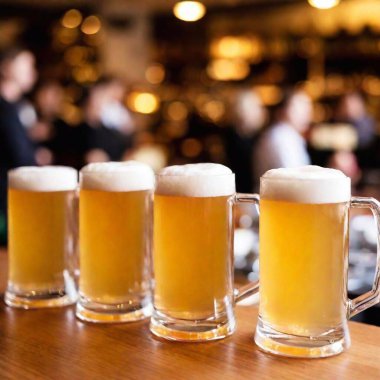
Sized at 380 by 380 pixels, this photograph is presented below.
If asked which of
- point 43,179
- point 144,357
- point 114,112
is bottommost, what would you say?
point 144,357

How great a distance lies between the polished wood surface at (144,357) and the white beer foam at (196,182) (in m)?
0.23

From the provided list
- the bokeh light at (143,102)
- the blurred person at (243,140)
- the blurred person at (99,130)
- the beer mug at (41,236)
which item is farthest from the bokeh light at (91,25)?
the beer mug at (41,236)

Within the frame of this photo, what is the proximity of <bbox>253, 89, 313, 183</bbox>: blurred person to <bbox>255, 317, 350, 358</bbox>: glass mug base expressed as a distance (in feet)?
11.9

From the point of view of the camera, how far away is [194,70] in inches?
354

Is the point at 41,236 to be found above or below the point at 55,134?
below

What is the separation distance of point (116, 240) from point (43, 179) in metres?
0.20

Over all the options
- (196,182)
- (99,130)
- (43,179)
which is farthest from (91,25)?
(196,182)

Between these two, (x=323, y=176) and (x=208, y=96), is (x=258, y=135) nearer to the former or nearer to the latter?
(x=208, y=96)

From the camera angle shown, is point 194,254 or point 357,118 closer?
point 194,254

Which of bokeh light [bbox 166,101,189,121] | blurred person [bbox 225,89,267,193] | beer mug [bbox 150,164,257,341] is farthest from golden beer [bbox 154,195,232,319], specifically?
bokeh light [bbox 166,101,189,121]

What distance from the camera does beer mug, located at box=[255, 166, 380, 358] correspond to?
0.93 meters

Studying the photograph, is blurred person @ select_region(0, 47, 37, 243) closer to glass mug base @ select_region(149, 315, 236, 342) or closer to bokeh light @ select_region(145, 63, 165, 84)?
glass mug base @ select_region(149, 315, 236, 342)

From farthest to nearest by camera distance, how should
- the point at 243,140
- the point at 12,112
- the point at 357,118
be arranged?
the point at 357,118 < the point at 243,140 < the point at 12,112

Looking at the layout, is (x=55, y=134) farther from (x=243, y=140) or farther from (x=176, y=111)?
(x=176, y=111)
